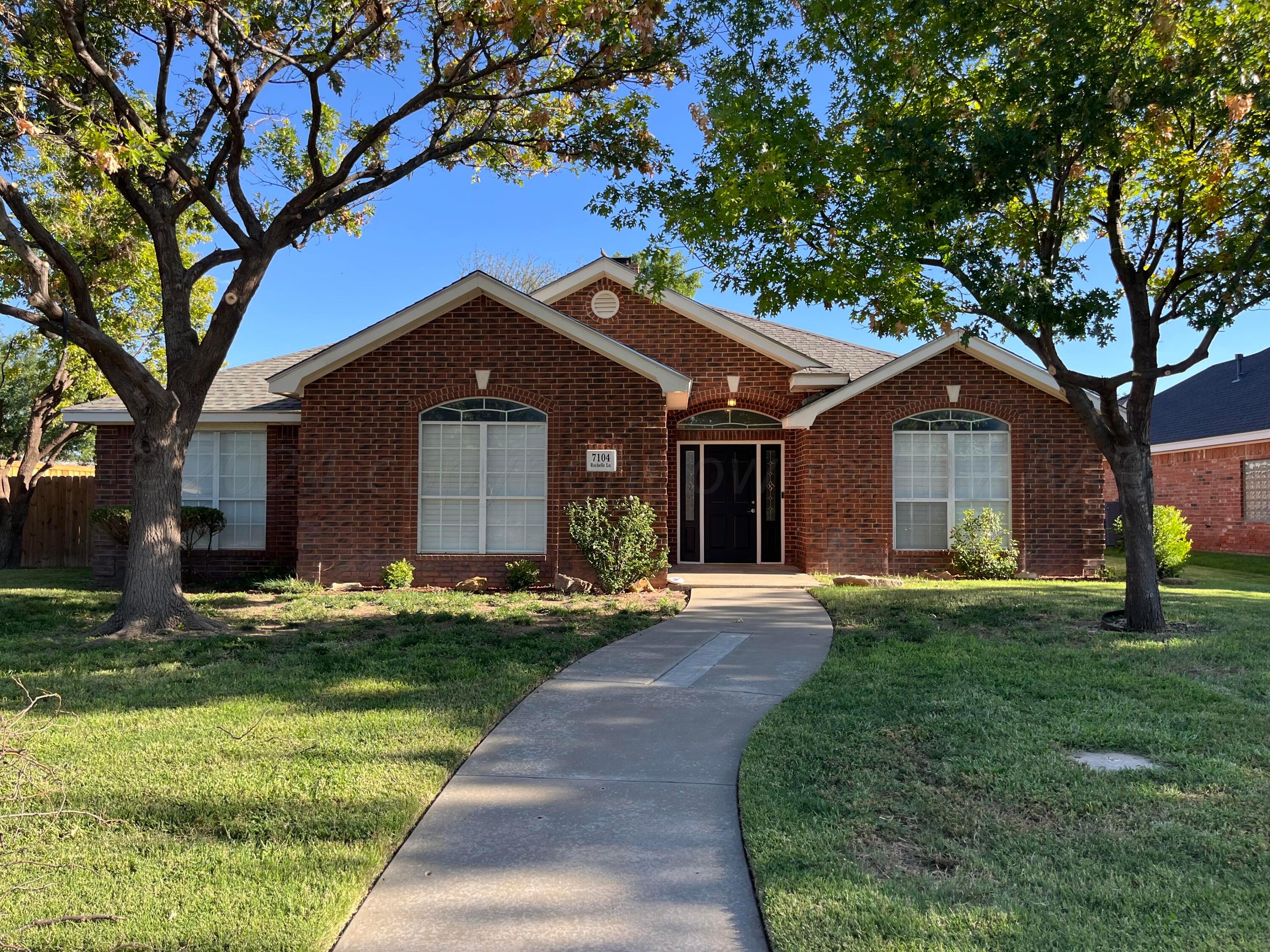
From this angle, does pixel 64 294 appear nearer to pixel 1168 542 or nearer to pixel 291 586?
pixel 291 586

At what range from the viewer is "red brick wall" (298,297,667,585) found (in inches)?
498

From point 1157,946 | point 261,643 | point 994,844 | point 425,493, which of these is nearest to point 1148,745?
point 994,844

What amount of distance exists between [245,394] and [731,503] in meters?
8.63

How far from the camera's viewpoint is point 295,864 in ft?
11.9

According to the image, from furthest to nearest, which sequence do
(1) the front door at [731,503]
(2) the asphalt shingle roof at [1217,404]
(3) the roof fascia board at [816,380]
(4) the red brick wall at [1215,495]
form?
(2) the asphalt shingle roof at [1217,404] < (4) the red brick wall at [1215,495] < (1) the front door at [731,503] < (3) the roof fascia board at [816,380]

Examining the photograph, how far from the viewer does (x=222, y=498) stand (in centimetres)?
1427

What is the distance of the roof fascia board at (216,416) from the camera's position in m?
13.8

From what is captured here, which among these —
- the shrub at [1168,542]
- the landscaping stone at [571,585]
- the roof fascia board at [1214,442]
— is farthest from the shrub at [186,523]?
the roof fascia board at [1214,442]

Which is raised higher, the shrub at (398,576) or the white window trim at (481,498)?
the white window trim at (481,498)

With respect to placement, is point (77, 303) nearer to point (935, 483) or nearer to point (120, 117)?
point (120, 117)

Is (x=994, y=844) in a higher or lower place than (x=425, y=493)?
lower

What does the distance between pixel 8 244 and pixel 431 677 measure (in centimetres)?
605

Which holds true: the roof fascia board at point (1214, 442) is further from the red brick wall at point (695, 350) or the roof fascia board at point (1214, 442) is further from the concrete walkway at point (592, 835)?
the concrete walkway at point (592, 835)

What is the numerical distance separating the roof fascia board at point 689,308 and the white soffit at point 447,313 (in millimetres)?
2318
